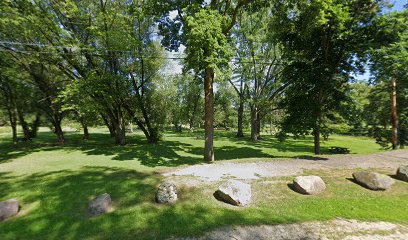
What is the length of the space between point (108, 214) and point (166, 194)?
1834mm

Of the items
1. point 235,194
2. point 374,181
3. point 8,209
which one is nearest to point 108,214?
point 8,209

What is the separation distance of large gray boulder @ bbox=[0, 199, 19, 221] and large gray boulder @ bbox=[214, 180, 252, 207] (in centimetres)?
646

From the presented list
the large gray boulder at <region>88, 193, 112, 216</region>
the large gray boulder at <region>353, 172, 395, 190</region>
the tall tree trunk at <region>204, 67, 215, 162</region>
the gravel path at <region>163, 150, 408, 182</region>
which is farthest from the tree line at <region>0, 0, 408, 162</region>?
the large gray boulder at <region>88, 193, 112, 216</region>

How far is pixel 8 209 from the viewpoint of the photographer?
639 cm

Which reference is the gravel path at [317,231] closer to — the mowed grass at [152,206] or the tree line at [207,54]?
the mowed grass at [152,206]

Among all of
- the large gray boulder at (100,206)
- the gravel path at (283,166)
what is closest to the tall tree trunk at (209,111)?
the gravel path at (283,166)

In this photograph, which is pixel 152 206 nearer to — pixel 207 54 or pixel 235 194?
pixel 235 194

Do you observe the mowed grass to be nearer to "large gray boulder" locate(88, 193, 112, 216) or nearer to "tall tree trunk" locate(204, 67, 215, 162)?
"large gray boulder" locate(88, 193, 112, 216)

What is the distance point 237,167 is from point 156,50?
17.6 m

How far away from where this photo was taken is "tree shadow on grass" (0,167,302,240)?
18.0 ft

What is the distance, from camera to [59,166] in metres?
11.5

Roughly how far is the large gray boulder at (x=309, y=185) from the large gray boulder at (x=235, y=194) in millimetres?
2016

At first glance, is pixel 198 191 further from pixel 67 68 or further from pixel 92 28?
pixel 67 68

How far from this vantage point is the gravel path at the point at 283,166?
30.5 feet
